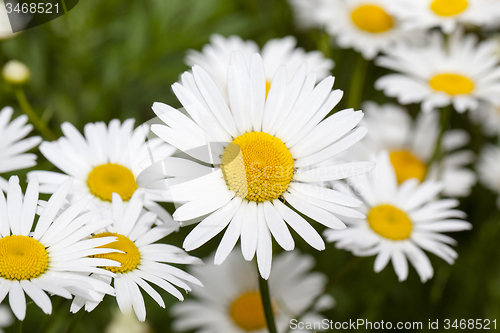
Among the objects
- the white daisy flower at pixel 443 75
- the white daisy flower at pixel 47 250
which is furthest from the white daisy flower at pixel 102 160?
the white daisy flower at pixel 443 75

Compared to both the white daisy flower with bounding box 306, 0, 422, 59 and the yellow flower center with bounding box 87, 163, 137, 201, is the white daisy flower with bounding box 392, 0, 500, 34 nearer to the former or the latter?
the white daisy flower with bounding box 306, 0, 422, 59

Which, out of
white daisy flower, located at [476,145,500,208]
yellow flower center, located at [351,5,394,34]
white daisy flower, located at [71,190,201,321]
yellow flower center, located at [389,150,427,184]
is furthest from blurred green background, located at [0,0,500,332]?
white daisy flower, located at [71,190,201,321]

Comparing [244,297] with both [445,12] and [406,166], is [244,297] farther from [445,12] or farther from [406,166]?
[445,12]

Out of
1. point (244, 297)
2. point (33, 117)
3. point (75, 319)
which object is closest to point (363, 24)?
point (244, 297)

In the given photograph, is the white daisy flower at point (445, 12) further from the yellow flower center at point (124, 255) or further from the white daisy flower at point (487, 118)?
the yellow flower center at point (124, 255)

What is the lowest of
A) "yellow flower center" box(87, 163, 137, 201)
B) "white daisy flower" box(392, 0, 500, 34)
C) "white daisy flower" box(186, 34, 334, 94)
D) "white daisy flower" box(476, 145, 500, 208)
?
"white daisy flower" box(476, 145, 500, 208)

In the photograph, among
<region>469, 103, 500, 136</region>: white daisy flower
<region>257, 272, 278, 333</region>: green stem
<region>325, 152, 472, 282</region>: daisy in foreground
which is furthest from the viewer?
<region>469, 103, 500, 136</region>: white daisy flower
